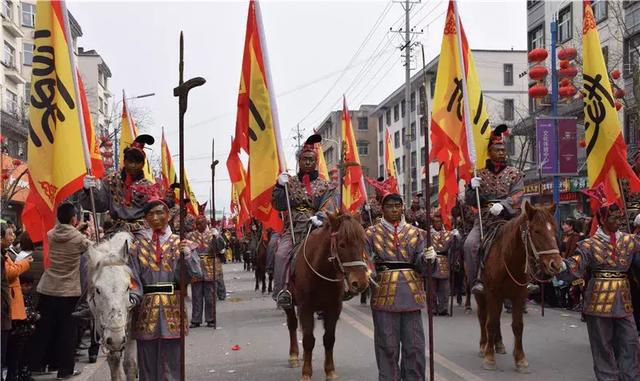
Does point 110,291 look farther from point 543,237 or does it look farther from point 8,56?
point 8,56

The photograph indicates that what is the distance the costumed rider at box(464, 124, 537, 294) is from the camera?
32.7 ft

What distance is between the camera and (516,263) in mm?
8992

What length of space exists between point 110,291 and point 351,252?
2451 mm

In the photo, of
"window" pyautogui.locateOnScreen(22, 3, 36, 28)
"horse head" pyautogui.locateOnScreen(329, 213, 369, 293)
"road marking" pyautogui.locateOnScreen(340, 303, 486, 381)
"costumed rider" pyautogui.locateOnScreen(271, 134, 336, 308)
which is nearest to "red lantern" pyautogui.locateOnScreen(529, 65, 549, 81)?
"road marking" pyautogui.locateOnScreen(340, 303, 486, 381)

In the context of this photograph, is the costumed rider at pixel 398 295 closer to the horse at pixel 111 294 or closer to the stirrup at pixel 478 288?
the stirrup at pixel 478 288

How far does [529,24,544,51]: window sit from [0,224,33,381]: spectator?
3389cm

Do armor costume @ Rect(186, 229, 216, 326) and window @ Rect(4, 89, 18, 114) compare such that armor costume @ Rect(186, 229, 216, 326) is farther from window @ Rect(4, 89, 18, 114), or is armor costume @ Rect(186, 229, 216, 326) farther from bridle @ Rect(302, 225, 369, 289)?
window @ Rect(4, 89, 18, 114)

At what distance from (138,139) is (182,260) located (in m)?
3.08

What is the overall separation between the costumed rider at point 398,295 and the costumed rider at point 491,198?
8.87 feet

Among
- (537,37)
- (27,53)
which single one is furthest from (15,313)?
(27,53)

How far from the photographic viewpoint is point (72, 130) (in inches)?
314

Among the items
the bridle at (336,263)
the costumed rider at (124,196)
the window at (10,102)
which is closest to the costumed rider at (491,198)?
the bridle at (336,263)

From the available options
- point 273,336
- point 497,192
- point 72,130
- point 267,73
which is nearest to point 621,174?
point 497,192

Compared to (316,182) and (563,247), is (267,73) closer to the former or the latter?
(316,182)
